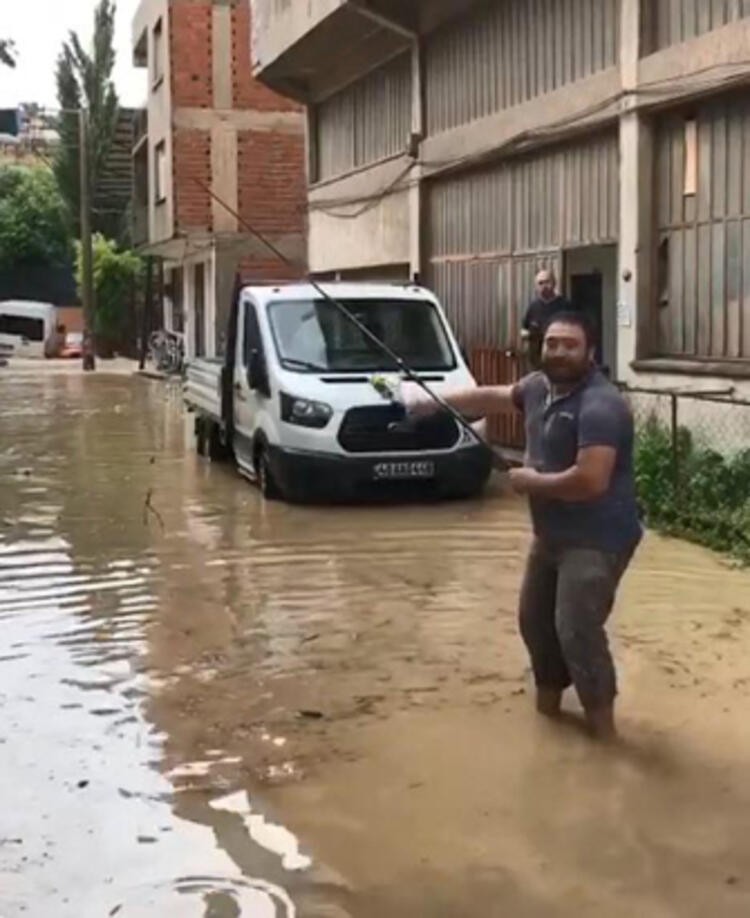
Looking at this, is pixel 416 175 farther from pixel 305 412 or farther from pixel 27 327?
pixel 27 327

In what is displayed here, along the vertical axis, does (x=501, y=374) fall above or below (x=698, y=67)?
below

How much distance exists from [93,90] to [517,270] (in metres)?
46.6

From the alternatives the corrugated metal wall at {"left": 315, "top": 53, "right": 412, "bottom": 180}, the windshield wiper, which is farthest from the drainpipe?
the windshield wiper

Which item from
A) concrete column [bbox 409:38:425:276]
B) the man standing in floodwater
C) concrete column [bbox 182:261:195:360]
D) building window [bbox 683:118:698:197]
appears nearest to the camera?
the man standing in floodwater

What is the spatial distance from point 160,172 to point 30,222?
27625 mm

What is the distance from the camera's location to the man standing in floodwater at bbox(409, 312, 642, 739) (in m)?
5.80

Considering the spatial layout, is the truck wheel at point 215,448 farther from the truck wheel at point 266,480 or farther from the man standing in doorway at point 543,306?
the man standing in doorway at point 543,306

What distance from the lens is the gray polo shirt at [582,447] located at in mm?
5832

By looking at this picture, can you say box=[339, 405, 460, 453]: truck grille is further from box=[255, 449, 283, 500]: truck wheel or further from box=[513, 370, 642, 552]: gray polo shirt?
box=[513, 370, 642, 552]: gray polo shirt

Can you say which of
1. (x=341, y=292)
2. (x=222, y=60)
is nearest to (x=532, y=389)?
(x=341, y=292)

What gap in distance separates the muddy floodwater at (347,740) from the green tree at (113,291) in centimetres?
4052

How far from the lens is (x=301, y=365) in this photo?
43.3ft

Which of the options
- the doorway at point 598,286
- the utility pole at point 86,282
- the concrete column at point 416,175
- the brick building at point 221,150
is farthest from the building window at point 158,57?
the doorway at point 598,286

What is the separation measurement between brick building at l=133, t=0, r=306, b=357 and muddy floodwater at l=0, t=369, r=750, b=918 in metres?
24.3
